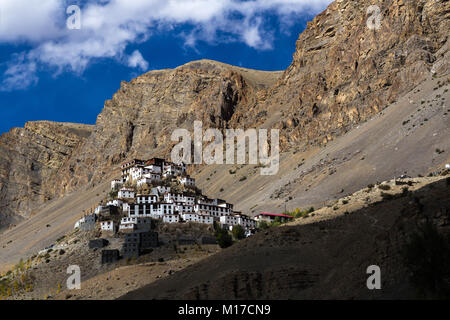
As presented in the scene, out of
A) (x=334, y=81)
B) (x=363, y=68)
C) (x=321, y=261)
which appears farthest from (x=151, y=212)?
(x=334, y=81)

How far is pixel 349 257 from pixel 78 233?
2519 inches

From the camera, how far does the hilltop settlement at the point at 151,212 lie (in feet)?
259

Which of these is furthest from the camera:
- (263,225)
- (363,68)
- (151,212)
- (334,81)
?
(334,81)

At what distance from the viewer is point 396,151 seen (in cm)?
9612

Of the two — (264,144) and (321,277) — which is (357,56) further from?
(321,277)

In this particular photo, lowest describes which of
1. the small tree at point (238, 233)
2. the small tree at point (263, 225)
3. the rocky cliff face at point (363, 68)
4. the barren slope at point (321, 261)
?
the barren slope at point (321, 261)

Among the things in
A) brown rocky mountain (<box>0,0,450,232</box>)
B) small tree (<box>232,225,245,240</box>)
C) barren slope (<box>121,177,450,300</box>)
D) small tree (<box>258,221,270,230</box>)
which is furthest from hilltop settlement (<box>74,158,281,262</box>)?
barren slope (<box>121,177,450,300</box>)

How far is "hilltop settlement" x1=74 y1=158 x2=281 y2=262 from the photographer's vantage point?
3105 inches

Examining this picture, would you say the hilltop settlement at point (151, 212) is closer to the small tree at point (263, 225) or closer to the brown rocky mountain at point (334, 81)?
the small tree at point (263, 225)

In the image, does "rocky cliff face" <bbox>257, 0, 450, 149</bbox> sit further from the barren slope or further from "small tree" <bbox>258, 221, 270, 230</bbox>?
the barren slope

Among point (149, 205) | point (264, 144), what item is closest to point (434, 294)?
point (149, 205)

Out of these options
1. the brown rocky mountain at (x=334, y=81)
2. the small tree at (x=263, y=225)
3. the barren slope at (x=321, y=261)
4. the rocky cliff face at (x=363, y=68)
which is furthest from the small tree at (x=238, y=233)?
the rocky cliff face at (x=363, y=68)

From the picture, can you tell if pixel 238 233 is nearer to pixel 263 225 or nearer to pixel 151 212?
pixel 263 225

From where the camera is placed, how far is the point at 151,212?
281 feet
